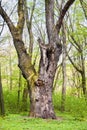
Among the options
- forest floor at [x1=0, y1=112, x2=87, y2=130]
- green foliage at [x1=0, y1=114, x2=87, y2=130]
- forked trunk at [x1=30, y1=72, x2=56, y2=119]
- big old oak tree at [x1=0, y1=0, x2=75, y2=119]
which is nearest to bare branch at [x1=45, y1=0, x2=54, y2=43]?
big old oak tree at [x1=0, y1=0, x2=75, y2=119]

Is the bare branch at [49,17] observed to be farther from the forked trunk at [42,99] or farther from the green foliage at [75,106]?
the green foliage at [75,106]

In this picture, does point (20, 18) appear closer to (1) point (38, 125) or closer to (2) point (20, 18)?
(2) point (20, 18)

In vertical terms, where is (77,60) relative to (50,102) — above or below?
above

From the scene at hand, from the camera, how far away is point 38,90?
1477 centimetres

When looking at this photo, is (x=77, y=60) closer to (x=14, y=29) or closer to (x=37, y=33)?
(x=37, y=33)

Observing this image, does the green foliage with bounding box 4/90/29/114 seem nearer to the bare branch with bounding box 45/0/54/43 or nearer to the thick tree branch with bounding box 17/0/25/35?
the thick tree branch with bounding box 17/0/25/35

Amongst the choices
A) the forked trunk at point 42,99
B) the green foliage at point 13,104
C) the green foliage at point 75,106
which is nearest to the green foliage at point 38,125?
the forked trunk at point 42,99

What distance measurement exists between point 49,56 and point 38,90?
164 cm

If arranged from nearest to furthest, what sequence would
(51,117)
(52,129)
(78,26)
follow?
(52,129) < (51,117) < (78,26)

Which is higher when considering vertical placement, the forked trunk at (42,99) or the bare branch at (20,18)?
the bare branch at (20,18)

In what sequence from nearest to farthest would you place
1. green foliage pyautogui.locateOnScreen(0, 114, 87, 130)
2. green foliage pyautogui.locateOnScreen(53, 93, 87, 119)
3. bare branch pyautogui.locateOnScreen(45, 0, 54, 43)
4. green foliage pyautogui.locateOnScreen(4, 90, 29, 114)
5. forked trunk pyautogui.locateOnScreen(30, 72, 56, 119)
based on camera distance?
green foliage pyautogui.locateOnScreen(0, 114, 87, 130) < forked trunk pyautogui.locateOnScreen(30, 72, 56, 119) < bare branch pyautogui.locateOnScreen(45, 0, 54, 43) < green foliage pyautogui.locateOnScreen(53, 93, 87, 119) < green foliage pyautogui.locateOnScreen(4, 90, 29, 114)

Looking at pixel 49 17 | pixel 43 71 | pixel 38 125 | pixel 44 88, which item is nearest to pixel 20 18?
pixel 49 17

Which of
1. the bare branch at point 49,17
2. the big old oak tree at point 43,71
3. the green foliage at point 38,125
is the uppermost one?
the bare branch at point 49,17

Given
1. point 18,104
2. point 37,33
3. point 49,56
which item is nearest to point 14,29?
point 49,56
